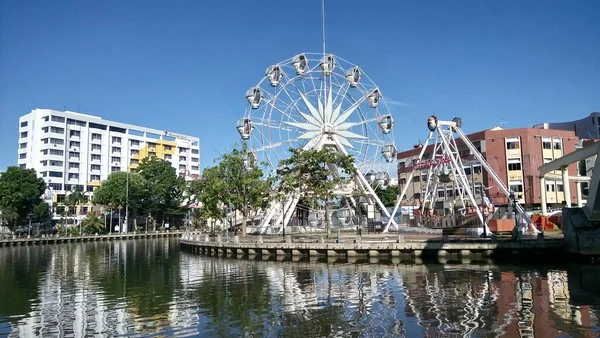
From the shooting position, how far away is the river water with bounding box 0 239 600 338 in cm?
1934

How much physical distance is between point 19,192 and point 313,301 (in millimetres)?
90953

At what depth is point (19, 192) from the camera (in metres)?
96.6

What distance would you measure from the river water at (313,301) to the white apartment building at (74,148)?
324 feet

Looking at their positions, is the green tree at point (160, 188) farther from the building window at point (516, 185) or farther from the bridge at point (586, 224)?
the bridge at point (586, 224)

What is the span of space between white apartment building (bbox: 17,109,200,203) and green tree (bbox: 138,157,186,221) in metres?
26.0

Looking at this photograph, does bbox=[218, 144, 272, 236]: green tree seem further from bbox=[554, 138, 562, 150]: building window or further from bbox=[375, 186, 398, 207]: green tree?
bbox=[375, 186, 398, 207]: green tree

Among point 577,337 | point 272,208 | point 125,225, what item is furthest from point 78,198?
point 577,337

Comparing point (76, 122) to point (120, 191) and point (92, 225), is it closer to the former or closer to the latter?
point (120, 191)

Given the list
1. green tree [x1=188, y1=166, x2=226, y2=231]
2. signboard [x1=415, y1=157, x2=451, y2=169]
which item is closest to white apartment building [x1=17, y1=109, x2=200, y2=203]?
green tree [x1=188, y1=166, x2=226, y2=231]

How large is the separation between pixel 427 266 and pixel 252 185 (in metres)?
29.1

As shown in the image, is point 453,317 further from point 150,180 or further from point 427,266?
point 150,180

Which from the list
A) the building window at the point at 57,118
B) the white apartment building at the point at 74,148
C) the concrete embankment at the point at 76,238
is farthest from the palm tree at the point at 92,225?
the building window at the point at 57,118

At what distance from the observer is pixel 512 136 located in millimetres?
88375

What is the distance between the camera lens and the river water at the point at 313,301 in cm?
1934
